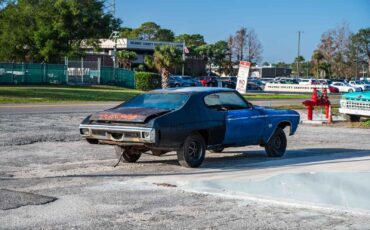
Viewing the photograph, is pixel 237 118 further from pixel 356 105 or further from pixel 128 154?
pixel 356 105

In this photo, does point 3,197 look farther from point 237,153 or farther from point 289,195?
point 237,153

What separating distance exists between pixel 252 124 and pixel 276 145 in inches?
44.0

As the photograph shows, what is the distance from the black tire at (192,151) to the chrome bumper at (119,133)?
864 millimetres

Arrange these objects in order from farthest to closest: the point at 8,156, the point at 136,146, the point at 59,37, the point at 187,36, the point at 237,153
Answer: the point at 187,36 → the point at 59,37 → the point at 237,153 → the point at 8,156 → the point at 136,146

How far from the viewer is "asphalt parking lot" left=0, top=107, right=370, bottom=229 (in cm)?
714

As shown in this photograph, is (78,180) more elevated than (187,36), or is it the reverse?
(187,36)

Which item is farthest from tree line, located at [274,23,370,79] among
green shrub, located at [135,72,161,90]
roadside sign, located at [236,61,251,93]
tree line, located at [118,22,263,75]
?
roadside sign, located at [236,61,251,93]

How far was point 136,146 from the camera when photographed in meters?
10.9

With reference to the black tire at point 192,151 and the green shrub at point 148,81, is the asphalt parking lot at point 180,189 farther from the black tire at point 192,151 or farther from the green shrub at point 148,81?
the green shrub at point 148,81

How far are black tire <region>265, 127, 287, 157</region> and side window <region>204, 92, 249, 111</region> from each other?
1.07 metres

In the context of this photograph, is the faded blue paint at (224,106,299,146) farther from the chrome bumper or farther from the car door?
the chrome bumper

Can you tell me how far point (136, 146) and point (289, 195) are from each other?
10.6ft

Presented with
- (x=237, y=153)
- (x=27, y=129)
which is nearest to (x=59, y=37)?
(x=27, y=129)

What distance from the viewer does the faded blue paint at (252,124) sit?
12.0 metres
